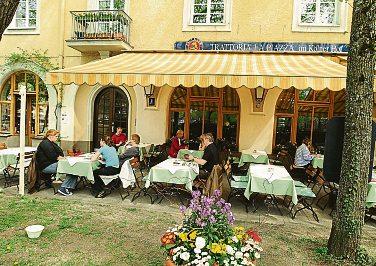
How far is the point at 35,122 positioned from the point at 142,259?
11.7 metres

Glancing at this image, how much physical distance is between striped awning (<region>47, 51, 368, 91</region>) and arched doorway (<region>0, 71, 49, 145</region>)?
5445 millimetres

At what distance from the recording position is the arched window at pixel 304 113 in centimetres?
1172

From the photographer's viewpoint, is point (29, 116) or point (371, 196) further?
point (29, 116)

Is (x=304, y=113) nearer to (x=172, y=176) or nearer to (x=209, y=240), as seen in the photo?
(x=172, y=176)

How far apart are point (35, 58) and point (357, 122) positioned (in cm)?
1300

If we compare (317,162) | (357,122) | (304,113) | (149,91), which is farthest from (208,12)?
(357,122)

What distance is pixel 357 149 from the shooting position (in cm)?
388

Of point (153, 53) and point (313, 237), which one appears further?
point (153, 53)

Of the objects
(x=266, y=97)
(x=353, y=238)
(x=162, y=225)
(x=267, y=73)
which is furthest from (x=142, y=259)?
(x=266, y=97)

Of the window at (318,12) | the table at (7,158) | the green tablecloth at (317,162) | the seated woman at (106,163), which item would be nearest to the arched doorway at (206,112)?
the green tablecloth at (317,162)

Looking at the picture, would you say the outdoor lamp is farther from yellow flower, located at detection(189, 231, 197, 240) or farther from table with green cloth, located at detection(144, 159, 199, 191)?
yellow flower, located at detection(189, 231, 197, 240)

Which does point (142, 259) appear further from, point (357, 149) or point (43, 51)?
point (43, 51)

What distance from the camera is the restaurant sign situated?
1107 centimetres

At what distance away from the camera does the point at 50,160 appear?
7.33 m
